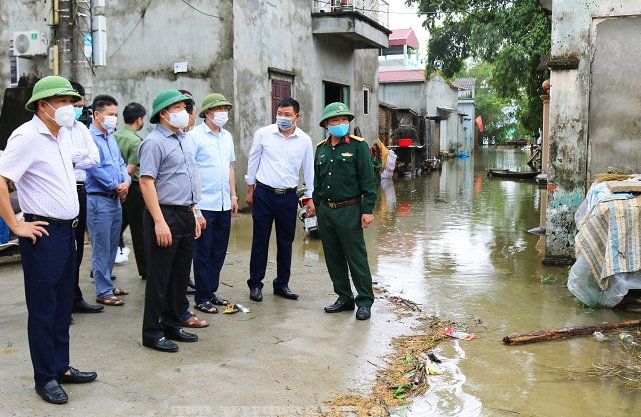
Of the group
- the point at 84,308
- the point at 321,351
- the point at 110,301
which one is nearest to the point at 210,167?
the point at 110,301

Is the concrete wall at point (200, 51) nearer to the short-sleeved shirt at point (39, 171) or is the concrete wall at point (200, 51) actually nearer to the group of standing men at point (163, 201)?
the group of standing men at point (163, 201)

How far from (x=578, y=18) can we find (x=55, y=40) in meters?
6.60

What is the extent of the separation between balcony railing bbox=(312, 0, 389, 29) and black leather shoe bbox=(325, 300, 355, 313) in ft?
37.4

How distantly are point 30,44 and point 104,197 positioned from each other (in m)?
5.31

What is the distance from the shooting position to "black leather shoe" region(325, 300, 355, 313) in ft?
20.4

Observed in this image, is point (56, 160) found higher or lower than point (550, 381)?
higher

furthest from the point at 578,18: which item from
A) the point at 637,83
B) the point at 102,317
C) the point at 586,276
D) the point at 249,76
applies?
the point at 249,76

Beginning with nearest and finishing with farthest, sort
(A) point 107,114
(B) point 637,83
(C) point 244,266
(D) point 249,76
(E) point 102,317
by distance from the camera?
1. (E) point 102,317
2. (A) point 107,114
3. (B) point 637,83
4. (C) point 244,266
5. (D) point 249,76

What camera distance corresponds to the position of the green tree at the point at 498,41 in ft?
66.5

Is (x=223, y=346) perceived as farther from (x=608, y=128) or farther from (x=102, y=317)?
(x=608, y=128)

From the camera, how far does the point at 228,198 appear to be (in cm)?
631

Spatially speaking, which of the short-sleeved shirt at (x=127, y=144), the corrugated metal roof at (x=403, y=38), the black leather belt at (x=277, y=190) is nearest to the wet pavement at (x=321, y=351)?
the black leather belt at (x=277, y=190)

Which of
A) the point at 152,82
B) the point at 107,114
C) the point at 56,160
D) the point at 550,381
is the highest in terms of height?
the point at 152,82

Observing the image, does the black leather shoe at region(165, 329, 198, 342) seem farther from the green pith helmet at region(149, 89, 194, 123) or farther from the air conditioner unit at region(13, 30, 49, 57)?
the air conditioner unit at region(13, 30, 49, 57)
